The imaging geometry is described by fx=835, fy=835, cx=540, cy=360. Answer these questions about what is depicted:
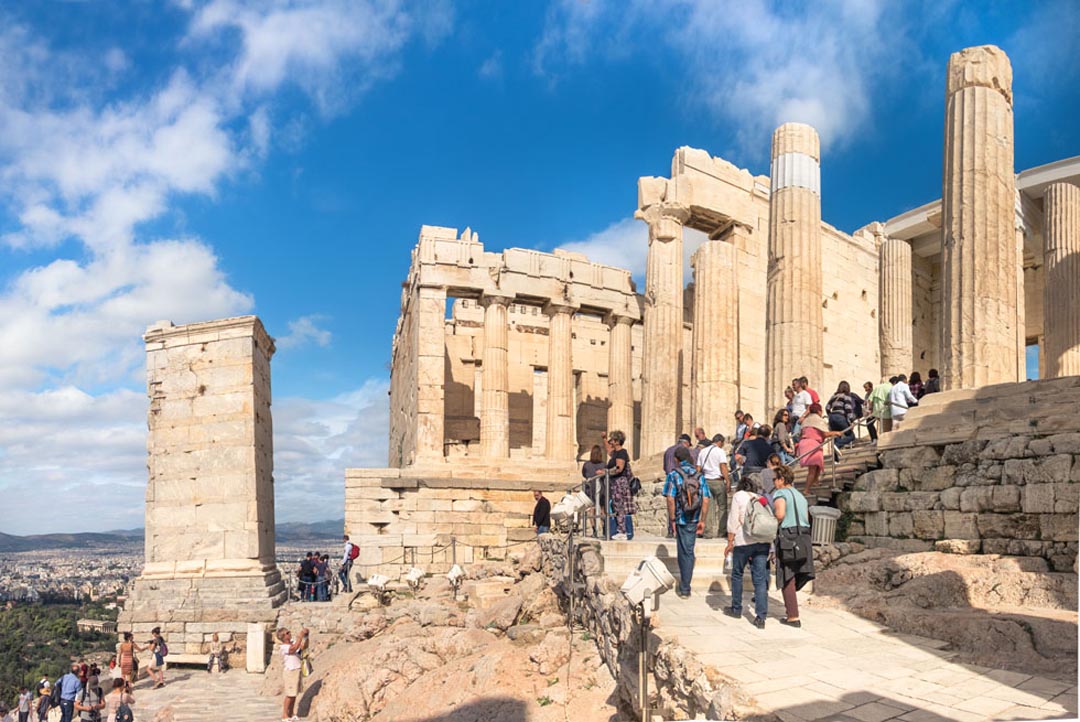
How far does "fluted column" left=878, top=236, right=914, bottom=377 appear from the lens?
74.5 feet

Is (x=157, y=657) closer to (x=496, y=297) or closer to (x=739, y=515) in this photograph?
(x=739, y=515)

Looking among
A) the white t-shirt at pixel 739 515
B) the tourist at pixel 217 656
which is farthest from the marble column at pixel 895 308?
the tourist at pixel 217 656

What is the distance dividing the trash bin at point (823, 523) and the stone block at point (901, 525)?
0.67 m

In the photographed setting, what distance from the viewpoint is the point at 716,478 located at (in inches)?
449

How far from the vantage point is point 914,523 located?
10250mm

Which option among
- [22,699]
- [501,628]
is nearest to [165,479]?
[22,699]

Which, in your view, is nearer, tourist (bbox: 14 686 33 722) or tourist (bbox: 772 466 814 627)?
tourist (bbox: 772 466 814 627)

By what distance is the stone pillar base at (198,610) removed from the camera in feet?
54.7

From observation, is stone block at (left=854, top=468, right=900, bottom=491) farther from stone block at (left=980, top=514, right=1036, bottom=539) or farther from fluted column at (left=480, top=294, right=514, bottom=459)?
fluted column at (left=480, top=294, right=514, bottom=459)

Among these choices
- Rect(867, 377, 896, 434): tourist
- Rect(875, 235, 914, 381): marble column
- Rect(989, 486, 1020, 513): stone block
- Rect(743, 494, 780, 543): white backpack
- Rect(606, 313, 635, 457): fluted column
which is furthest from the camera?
Rect(606, 313, 635, 457): fluted column

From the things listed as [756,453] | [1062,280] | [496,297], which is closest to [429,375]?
[496,297]

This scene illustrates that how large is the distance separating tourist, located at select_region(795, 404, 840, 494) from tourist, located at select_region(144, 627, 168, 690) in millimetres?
12273

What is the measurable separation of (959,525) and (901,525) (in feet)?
2.77

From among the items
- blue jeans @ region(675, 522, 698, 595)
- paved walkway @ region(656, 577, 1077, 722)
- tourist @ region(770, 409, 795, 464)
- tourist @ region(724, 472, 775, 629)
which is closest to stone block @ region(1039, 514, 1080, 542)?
paved walkway @ region(656, 577, 1077, 722)
